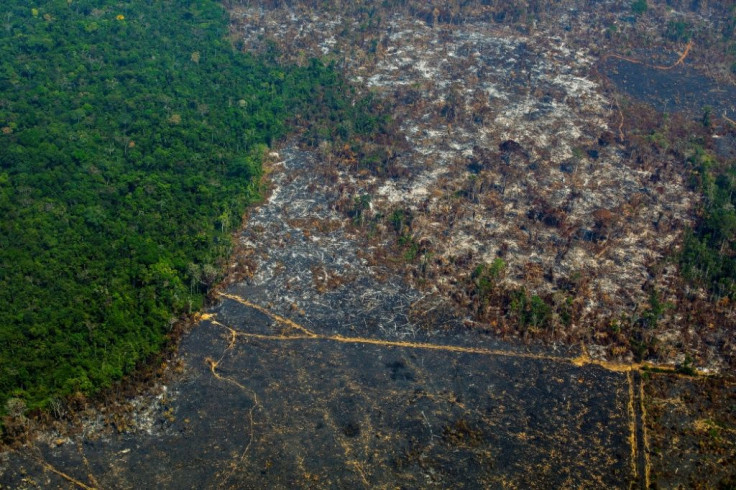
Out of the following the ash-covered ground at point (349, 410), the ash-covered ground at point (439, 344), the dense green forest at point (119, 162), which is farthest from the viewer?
the dense green forest at point (119, 162)

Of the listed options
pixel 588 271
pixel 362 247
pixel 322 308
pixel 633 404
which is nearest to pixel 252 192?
pixel 362 247

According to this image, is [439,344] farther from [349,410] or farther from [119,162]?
[119,162]

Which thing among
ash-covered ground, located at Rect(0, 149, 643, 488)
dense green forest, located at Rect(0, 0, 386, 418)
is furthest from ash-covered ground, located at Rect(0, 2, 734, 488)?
dense green forest, located at Rect(0, 0, 386, 418)

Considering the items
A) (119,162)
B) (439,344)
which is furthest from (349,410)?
(119,162)

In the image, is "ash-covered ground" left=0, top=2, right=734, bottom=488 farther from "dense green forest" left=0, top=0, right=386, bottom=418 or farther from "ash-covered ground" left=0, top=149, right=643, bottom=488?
"dense green forest" left=0, top=0, right=386, bottom=418

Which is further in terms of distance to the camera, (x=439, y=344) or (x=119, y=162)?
(x=119, y=162)

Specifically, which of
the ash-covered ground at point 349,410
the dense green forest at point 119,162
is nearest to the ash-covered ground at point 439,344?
the ash-covered ground at point 349,410

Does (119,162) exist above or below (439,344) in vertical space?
above

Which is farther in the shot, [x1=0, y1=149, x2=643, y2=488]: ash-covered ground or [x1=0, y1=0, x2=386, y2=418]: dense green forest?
[x1=0, y1=0, x2=386, y2=418]: dense green forest

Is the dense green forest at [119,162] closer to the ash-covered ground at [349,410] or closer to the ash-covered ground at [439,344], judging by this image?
the ash-covered ground at [439,344]

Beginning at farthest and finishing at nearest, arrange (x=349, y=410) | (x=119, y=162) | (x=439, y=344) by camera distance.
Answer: (x=119, y=162) < (x=439, y=344) < (x=349, y=410)
